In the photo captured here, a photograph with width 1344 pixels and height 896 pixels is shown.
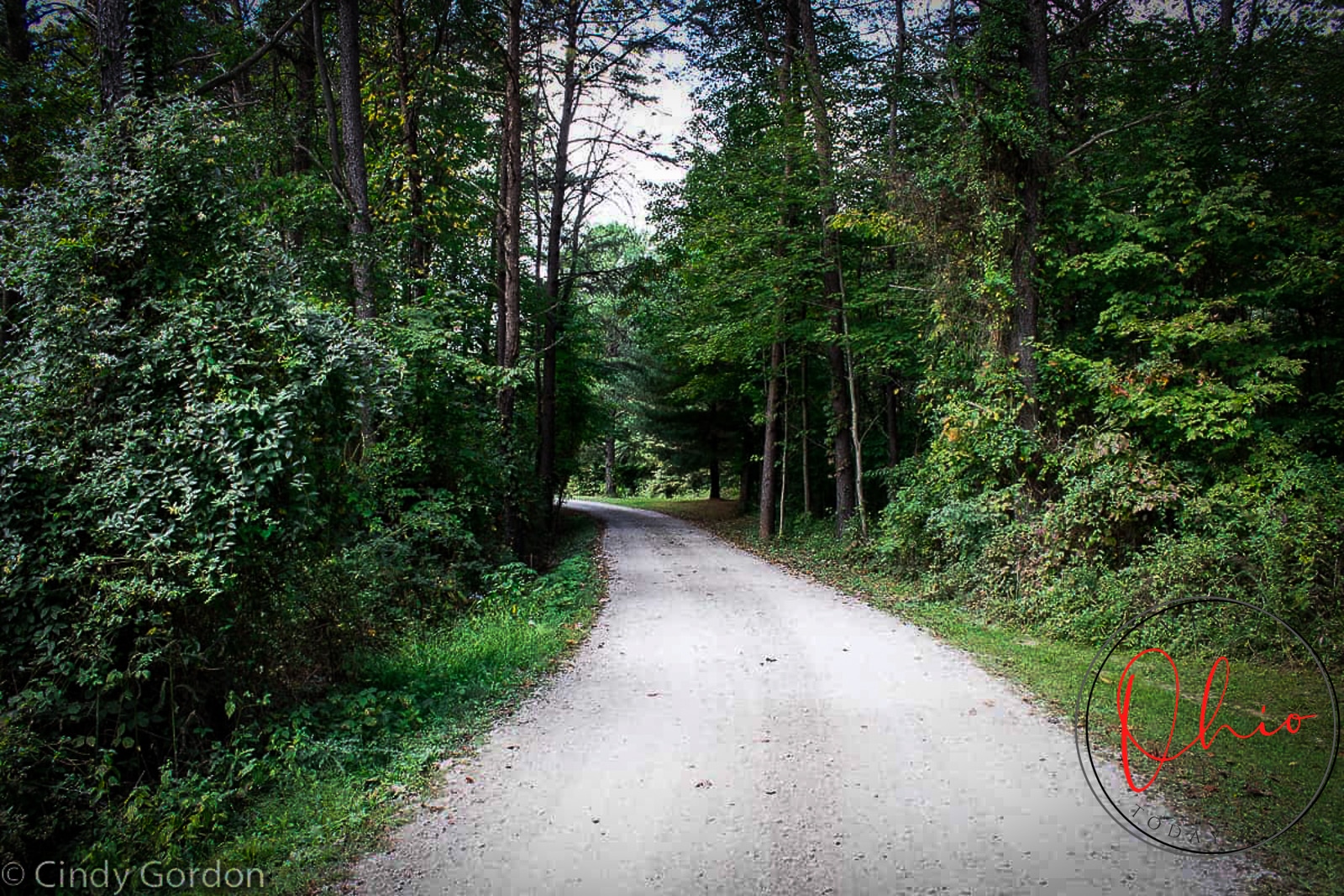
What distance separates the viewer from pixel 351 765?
4488mm

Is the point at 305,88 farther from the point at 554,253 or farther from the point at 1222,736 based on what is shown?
the point at 1222,736

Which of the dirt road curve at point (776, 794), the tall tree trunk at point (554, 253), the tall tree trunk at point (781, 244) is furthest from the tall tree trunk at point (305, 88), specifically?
the dirt road curve at point (776, 794)

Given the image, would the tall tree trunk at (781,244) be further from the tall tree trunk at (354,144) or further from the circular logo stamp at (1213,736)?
the circular logo stamp at (1213,736)

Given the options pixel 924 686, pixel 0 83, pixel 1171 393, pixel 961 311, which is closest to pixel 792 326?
pixel 961 311

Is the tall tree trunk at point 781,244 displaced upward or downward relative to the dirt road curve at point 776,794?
upward

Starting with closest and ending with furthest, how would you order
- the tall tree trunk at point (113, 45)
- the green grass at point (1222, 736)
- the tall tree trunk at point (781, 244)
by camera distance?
the green grass at point (1222, 736), the tall tree trunk at point (113, 45), the tall tree trunk at point (781, 244)

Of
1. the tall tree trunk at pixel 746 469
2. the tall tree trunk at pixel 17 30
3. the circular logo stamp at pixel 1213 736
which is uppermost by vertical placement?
the tall tree trunk at pixel 17 30

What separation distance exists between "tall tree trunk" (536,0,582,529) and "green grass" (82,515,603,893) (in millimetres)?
8591

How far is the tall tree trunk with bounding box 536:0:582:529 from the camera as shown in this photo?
1481 cm

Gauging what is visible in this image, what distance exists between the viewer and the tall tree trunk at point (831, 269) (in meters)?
13.9

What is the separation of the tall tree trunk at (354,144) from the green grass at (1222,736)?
9025 mm

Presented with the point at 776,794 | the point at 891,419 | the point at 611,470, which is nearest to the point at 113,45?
the point at 776,794

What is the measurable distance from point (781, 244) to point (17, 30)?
13.4 metres

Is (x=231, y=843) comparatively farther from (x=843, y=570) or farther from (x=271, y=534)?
(x=843, y=570)
